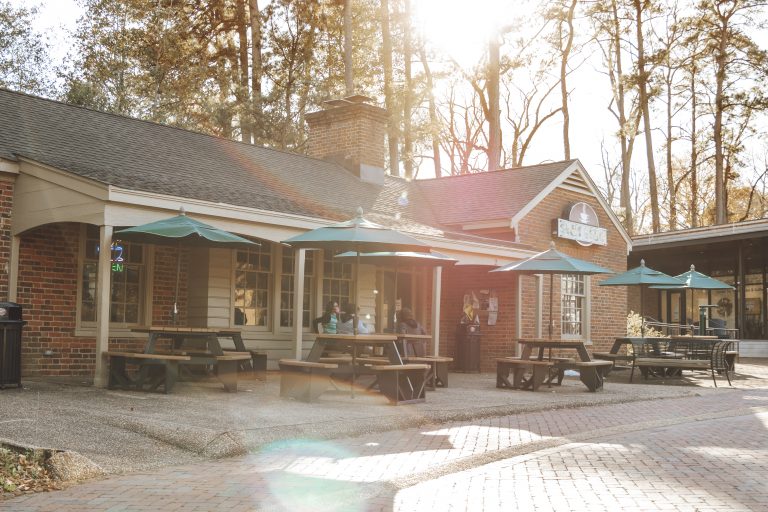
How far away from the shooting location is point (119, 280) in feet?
47.5

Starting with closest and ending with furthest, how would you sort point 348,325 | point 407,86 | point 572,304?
point 348,325, point 572,304, point 407,86

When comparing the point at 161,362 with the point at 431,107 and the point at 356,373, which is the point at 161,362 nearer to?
the point at 356,373

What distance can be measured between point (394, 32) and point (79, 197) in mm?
23670

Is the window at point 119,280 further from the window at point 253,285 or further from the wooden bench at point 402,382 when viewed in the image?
the wooden bench at point 402,382

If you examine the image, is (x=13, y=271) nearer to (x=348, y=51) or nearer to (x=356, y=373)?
(x=356, y=373)

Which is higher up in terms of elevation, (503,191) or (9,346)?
(503,191)

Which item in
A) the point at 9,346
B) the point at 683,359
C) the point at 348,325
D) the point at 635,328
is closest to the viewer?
the point at 9,346

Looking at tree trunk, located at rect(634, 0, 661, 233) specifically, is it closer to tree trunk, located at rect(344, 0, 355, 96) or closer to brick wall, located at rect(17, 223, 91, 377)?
tree trunk, located at rect(344, 0, 355, 96)

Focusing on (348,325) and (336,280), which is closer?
(348,325)

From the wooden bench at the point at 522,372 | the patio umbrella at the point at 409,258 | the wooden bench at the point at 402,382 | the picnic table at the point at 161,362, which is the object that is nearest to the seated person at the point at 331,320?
the patio umbrella at the point at 409,258

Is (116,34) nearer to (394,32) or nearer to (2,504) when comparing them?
(394,32)

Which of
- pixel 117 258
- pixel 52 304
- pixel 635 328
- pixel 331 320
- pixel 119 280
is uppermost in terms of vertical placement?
pixel 117 258

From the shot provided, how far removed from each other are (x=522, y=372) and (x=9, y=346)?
25.1 feet

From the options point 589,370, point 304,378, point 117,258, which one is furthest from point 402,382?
point 117,258
